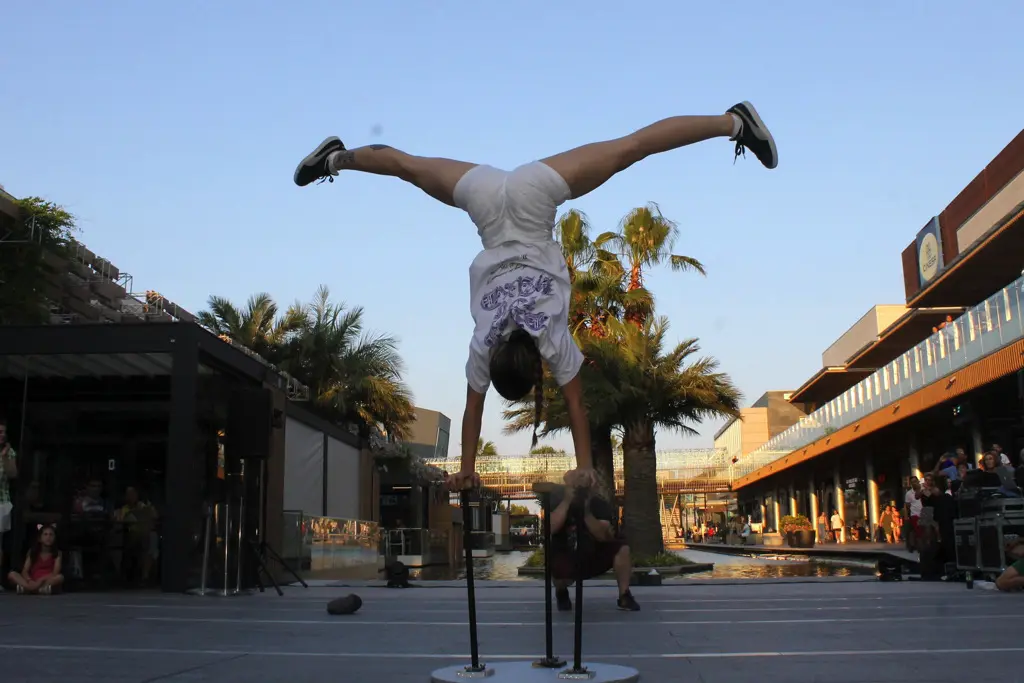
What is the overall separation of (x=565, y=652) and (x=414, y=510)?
1324 inches

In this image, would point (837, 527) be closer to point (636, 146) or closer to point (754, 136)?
point (754, 136)

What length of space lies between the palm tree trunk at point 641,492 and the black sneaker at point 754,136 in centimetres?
1372

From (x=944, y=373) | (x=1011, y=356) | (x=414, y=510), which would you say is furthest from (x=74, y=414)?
(x=414, y=510)

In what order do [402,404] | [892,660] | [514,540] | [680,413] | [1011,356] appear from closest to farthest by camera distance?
[892,660]
[1011,356]
[680,413]
[402,404]
[514,540]

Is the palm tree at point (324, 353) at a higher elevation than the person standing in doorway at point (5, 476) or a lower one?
higher

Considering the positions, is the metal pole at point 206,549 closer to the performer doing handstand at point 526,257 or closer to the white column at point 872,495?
the performer doing handstand at point 526,257

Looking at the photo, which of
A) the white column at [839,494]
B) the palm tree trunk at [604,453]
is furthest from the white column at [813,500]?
the palm tree trunk at [604,453]

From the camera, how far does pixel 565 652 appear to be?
4621mm

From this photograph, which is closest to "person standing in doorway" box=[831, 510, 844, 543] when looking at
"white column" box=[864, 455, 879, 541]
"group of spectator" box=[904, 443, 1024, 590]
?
"white column" box=[864, 455, 879, 541]

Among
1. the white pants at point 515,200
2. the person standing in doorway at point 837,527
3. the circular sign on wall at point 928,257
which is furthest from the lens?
the circular sign on wall at point 928,257

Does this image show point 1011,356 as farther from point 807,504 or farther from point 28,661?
point 807,504

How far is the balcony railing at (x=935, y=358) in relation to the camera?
1697 cm

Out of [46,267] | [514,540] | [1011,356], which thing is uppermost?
[46,267]

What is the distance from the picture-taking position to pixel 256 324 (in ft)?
98.9
